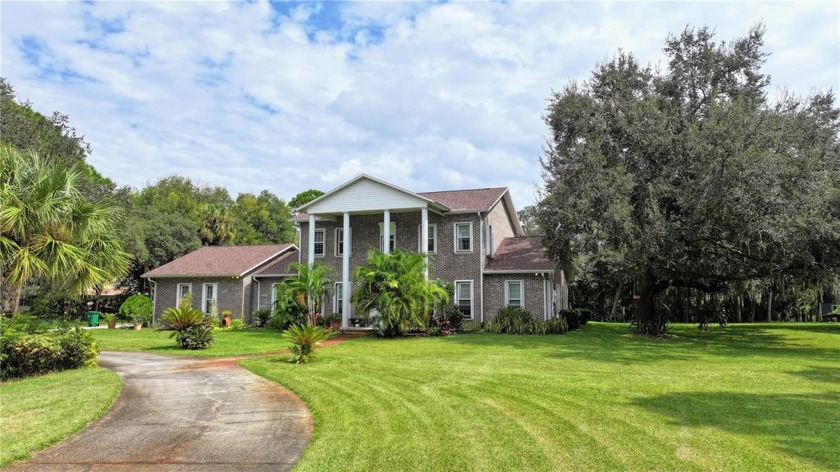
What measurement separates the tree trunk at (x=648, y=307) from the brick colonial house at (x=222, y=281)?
17243mm

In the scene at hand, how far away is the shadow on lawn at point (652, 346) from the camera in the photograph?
1540cm

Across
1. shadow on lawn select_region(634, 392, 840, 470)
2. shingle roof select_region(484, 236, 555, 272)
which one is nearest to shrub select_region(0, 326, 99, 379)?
shadow on lawn select_region(634, 392, 840, 470)

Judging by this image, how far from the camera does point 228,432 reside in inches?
275

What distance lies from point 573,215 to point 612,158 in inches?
135

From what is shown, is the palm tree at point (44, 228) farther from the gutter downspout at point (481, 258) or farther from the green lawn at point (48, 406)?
the gutter downspout at point (481, 258)

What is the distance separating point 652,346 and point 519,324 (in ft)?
18.9

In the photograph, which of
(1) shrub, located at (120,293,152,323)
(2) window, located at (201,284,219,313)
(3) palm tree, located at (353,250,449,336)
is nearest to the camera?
(3) palm tree, located at (353,250,449,336)

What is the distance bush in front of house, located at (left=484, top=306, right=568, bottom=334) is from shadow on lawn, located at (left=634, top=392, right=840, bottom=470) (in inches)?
535

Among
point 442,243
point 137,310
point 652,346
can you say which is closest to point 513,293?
point 442,243

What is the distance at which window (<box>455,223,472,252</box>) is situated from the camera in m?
25.8

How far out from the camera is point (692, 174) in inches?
763

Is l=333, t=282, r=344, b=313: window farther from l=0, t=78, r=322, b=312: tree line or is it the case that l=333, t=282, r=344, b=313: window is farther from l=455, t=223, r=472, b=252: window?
l=0, t=78, r=322, b=312: tree line

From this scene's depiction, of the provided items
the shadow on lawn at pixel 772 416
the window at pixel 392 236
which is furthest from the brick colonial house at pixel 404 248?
the shadow on lawn at pixel 772 416

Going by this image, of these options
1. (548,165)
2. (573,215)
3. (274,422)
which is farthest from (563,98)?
(274,422)
